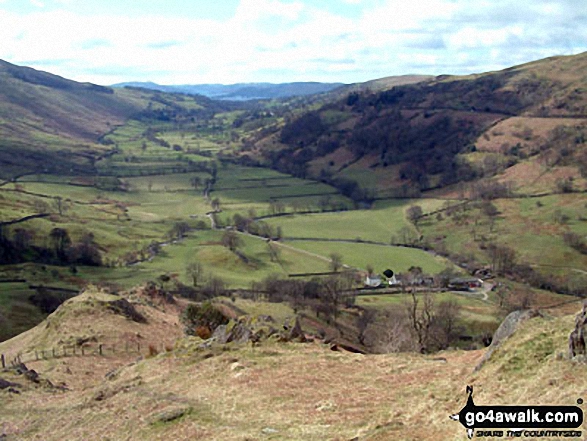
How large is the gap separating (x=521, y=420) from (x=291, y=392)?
13.7 metres

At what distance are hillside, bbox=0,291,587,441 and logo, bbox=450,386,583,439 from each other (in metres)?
0.70

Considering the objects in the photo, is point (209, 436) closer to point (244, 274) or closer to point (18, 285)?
point (18, 285)

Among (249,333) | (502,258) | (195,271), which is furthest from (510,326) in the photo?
(502,258)

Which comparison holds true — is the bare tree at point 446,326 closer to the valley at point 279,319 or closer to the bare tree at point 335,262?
the valley at point 279,319

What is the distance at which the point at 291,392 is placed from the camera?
30453 millimetres

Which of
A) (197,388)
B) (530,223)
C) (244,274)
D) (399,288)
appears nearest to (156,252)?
(244,274)

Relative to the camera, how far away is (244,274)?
145 meters

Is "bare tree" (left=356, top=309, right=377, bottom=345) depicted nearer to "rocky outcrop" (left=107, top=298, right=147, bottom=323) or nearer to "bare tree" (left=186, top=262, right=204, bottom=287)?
"rocky outcrop" (left=107, top=298, right=147, bottom=323)

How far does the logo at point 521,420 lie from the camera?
738 inches

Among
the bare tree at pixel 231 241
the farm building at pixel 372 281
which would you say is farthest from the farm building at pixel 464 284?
the bare tree at pixel 231 241

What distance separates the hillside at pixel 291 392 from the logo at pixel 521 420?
2.31 feet

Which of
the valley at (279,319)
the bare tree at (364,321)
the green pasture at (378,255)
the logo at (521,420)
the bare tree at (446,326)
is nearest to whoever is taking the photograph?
the logo at (521,420)

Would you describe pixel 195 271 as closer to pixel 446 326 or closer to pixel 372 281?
pixel 372 281

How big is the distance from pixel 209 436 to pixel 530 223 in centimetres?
17391
